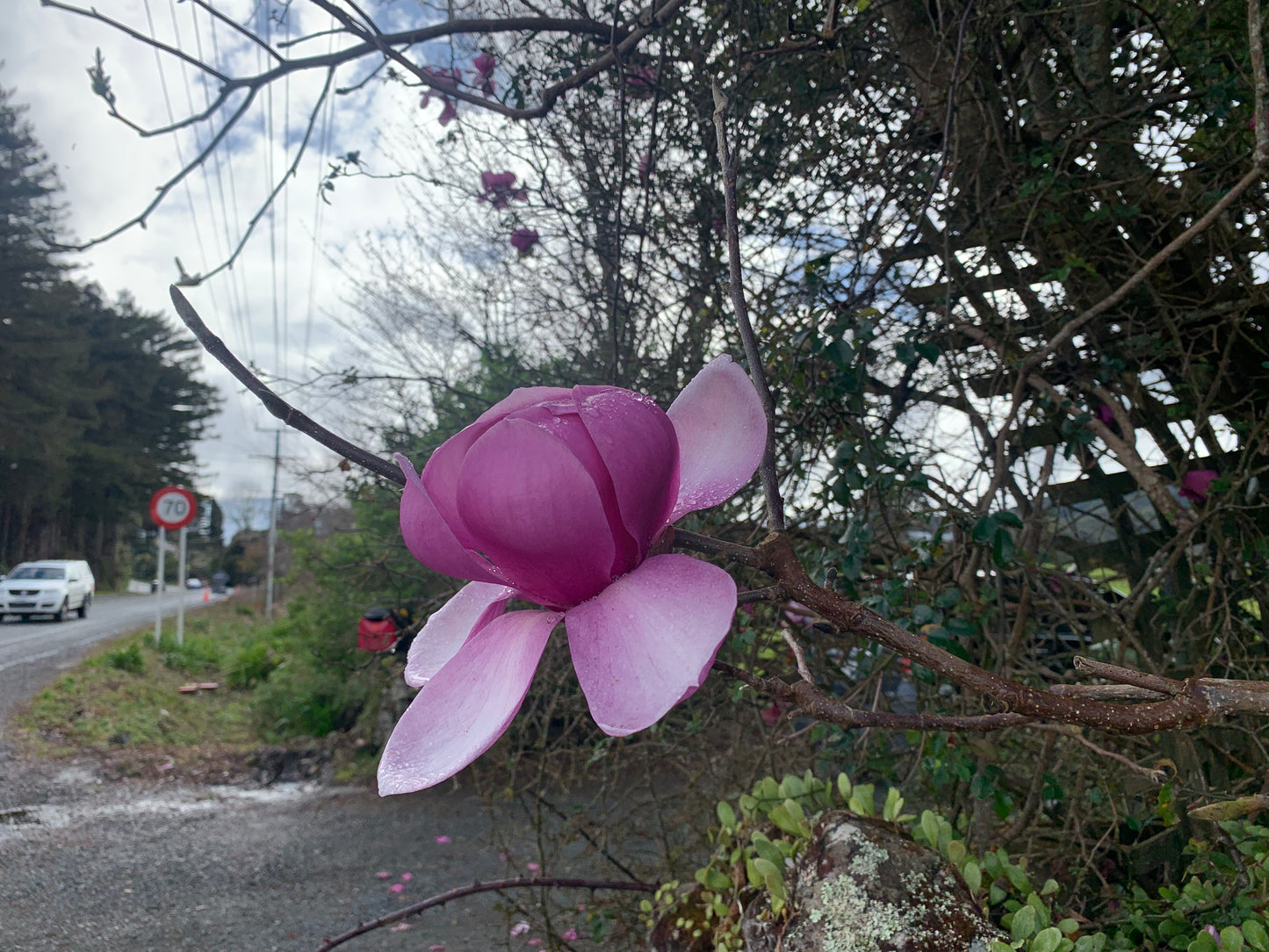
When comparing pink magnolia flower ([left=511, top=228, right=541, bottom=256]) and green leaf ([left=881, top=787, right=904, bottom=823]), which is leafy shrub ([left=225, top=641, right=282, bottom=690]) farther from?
green leaf ([left=881, top=787, right=904, bottom=823])

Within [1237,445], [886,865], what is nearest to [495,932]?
[886,865]

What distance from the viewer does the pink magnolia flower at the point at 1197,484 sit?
1.75m

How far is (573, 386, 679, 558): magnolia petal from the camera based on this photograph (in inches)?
14.7

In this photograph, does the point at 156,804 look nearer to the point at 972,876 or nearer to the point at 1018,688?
the point at 972,876

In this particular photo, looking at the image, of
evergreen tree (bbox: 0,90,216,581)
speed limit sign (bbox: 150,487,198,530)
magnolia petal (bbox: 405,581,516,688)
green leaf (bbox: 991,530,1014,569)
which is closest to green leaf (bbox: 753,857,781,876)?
green leaf (bbox: 991,530,1014,569)

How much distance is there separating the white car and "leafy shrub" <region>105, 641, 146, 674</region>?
22.1 ft

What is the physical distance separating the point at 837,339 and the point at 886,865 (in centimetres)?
95

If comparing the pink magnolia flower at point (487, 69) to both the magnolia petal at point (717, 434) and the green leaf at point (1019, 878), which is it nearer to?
the magnolia petal at point (717, 434)

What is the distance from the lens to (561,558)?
0.37 metres

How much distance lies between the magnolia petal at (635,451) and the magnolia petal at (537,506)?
0.02 metres

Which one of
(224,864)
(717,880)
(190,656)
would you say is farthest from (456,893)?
(190,656)

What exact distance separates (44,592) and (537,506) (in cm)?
1681

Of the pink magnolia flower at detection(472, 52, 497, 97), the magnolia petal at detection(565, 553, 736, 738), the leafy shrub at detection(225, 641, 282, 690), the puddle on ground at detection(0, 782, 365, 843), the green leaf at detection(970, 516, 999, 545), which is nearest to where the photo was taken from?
the magnolia petal at detection(565, 553, 736, 738)

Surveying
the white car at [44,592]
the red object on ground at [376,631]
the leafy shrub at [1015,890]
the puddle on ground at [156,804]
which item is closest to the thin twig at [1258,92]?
the leafy shrub at [1015,890]
